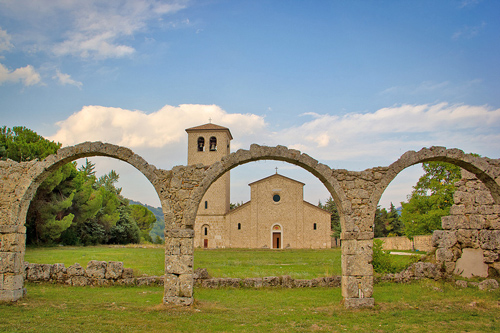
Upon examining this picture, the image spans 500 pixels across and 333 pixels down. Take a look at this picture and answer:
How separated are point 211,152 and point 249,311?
35.2m

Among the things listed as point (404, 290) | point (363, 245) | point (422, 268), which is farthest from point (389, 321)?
point (422, 268)

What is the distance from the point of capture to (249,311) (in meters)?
9.79

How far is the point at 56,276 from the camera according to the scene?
13.4 metres

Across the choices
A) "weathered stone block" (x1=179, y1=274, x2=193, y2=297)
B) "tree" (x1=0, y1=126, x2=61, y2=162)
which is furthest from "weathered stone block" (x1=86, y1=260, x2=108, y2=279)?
"tree" (x1=0, y1=126, x2=61, y2=162)

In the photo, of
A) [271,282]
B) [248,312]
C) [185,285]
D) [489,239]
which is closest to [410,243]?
[489,239]

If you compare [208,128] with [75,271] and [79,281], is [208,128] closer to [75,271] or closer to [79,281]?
[75,271]

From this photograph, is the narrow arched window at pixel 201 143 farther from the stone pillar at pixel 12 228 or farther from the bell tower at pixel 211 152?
the stone pillar at pixel 12 228

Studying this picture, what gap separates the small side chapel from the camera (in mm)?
43656

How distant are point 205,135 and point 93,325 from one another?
36992 millimetres

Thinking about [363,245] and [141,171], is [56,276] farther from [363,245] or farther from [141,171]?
[363,245]

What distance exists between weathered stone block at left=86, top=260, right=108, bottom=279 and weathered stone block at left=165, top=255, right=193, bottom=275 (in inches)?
184

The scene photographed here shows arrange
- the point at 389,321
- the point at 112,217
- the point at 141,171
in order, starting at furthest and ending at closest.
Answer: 1. the point at 112,217
2. the point at 141,171
3. the point at 389,321

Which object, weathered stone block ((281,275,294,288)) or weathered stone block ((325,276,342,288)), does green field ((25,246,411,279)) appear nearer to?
weathered stone block ((325,276,342,288))

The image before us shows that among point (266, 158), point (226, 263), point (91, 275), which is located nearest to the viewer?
point (266, 158)
